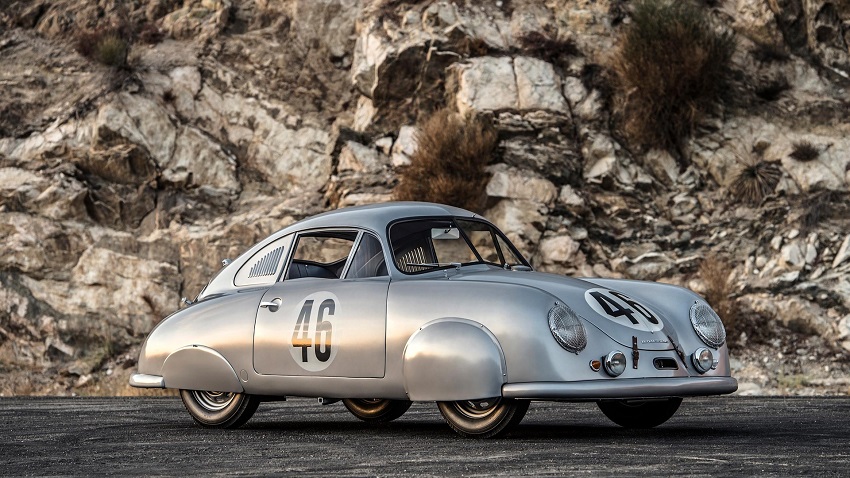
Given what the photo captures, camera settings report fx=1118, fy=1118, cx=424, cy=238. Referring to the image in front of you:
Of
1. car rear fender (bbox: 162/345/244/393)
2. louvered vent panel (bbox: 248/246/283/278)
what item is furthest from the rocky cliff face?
louvered vent panel (bbox: 248/246/283/278)

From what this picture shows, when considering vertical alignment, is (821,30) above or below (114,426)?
above

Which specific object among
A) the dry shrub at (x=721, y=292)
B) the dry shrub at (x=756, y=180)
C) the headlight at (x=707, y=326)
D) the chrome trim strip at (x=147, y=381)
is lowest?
the dry shrub at (x=721, y=292)

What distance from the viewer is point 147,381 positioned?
8820 mm

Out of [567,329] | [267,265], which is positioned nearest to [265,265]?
[267,265]

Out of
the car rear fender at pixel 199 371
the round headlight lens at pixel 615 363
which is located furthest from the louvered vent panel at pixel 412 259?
the round headlight lens at pixel 615 363

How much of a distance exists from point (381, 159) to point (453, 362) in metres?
14.2

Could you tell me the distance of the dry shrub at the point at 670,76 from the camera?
2038cm

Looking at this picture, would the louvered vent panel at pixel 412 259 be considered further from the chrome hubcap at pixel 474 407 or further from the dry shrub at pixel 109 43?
the dry shrub at pixel 109 43

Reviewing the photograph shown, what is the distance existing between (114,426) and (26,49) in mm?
17204

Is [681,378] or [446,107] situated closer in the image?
[681,378]

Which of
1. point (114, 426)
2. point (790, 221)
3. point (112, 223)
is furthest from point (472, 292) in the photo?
point (112, 223)

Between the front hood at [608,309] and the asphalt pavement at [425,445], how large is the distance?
657 mm

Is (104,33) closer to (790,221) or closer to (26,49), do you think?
(26,49)

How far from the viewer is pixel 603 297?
7355 millimetres
